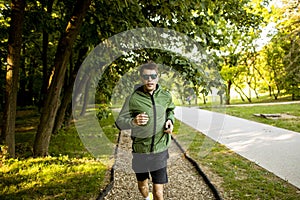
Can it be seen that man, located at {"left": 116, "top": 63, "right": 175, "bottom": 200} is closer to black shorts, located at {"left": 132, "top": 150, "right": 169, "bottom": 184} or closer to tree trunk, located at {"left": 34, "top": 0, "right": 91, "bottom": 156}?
black shorts, located at {"left": 132, "top": 150, "right": 169, "bottom": 184}

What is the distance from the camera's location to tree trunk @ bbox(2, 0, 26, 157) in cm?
519

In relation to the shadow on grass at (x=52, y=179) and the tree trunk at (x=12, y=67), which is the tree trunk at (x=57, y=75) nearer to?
the shadow on grass at (x=52, y=179)

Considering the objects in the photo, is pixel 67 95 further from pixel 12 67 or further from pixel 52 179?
pixel 52 179

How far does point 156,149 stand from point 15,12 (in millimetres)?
4171

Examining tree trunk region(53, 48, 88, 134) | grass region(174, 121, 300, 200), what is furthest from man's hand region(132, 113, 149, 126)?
tree trunk region(53, 48, 88, 134)

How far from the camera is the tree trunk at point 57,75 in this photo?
5090 millimetres

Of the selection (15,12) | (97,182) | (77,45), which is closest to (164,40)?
(97,182)

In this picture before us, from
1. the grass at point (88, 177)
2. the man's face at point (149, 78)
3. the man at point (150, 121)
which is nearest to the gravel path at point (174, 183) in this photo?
the grass at point (88, 177)

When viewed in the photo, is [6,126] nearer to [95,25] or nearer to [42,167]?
[42,167]

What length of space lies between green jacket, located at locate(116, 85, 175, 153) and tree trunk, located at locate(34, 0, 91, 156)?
2897mm

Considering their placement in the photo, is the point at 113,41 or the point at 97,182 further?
the point at 113,41

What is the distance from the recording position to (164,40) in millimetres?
4562

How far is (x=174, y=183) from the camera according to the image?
4484mm

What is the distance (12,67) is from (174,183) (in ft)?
12.4
